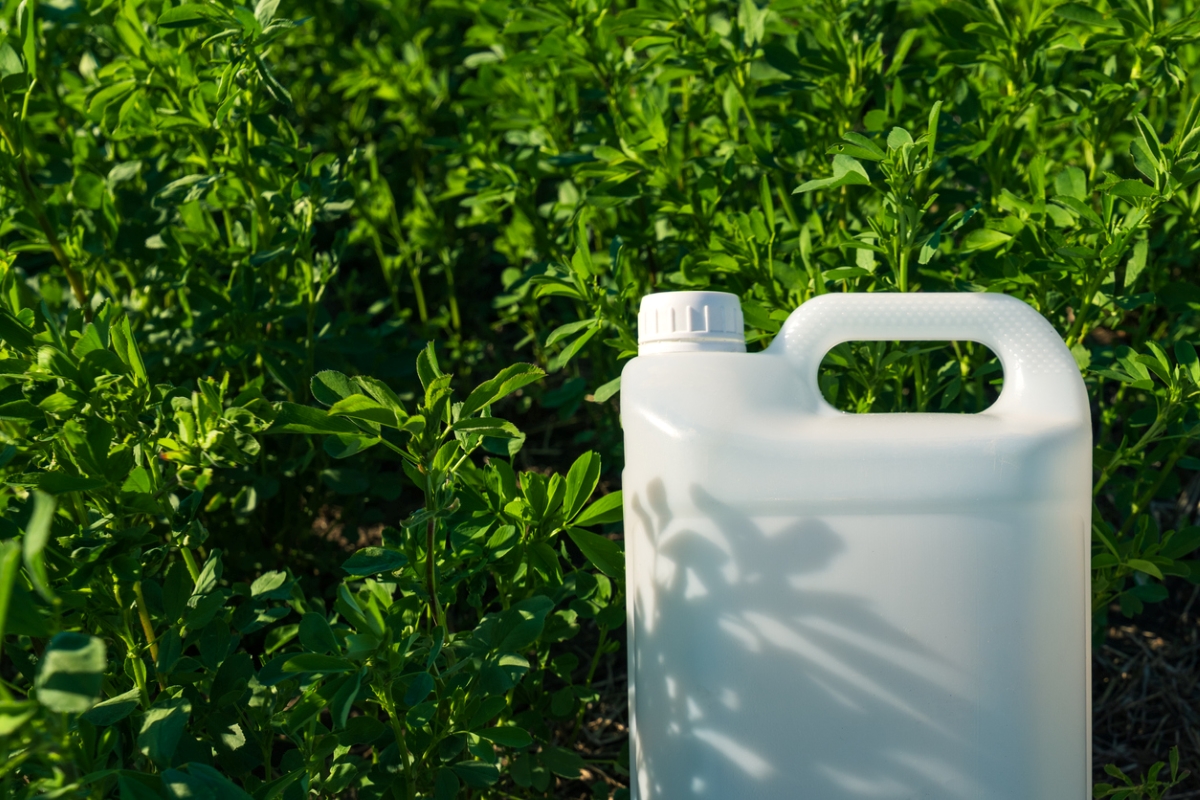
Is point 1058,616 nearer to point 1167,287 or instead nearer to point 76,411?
point 1167,287

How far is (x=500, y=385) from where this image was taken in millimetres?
954

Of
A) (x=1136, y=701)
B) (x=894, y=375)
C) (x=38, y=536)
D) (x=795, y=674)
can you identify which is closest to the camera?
(x=38, y=536)

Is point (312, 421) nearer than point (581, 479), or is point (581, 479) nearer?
point (312, 421)

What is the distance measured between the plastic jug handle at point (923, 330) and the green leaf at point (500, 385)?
273 millimetres

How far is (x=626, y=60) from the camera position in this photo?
1493mm

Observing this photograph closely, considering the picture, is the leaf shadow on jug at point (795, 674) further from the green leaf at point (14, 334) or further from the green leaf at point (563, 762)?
the green leaf at point (14, 334)

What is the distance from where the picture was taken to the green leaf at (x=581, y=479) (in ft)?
3.41

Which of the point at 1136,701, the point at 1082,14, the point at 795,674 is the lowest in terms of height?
the point at 1136,701

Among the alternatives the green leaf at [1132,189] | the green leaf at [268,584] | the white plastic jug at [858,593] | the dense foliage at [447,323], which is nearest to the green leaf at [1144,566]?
the dense foliage at [447,323]

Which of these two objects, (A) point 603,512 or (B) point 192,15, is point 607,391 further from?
(B) point 192,15

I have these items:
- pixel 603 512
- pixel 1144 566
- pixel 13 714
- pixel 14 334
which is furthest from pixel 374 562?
pixel 1144 566

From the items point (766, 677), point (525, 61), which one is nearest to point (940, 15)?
point (525, 61)

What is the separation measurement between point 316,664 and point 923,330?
724 mm

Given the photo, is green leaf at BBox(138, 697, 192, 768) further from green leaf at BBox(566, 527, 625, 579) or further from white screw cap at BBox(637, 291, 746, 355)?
white screw cap at BBox(637, 291, 746, 355)
